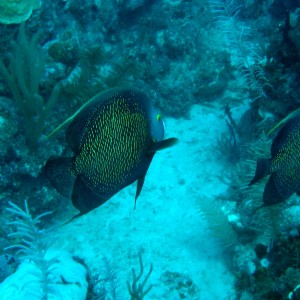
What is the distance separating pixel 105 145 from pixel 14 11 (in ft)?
14.8

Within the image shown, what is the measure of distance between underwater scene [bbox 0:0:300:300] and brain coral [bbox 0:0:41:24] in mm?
20

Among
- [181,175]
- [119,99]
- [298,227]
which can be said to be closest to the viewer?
[119,99]

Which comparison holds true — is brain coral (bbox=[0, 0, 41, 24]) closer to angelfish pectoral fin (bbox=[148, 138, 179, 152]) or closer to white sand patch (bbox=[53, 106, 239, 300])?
white sand patch (bbox=[53, 106, 239, 300])

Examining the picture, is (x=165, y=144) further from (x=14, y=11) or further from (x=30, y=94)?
(x=14, y=11)

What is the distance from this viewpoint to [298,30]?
4207 millimetres

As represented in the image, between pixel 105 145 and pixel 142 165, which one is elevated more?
pixel 105 145

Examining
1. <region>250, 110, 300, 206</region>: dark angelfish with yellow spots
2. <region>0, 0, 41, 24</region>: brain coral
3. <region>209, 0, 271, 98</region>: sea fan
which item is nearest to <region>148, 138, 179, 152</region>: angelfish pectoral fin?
<region>250, 110, 300, 206</region>: dark angelfish with yellow spots

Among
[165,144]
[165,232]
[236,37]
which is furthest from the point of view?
[236,37]

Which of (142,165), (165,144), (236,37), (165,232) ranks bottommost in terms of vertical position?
(165,232)

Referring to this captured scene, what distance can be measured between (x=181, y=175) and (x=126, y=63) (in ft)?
6.59

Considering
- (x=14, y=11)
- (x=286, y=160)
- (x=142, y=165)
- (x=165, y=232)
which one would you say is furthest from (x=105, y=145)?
(x=14, y=11)

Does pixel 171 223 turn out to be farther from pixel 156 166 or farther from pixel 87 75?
pixel 87 75

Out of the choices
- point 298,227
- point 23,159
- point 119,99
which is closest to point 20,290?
point 23,159

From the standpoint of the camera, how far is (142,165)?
1593 millimetres
